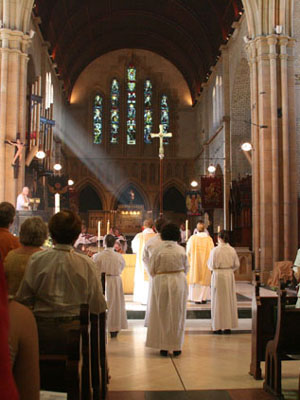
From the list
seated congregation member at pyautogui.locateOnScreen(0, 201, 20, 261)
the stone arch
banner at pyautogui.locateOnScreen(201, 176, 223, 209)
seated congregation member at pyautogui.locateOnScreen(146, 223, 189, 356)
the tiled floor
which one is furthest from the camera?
the stone arch

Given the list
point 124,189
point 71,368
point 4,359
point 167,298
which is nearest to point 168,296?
point 167,298

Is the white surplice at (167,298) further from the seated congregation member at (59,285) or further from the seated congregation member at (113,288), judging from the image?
the seated congregation member at (59,285)

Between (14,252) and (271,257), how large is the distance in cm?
1092

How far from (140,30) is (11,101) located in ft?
57.3

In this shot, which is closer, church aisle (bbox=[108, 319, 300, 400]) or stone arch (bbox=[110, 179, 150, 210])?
church aisle (bbox=[108, 319, 300, 400])

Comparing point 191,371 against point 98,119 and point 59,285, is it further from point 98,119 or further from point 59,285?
point 98,119

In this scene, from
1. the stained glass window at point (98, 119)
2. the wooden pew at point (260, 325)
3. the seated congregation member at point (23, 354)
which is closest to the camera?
the seated congregation member at point (23, 354)

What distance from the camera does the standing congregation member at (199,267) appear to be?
33.7 ft

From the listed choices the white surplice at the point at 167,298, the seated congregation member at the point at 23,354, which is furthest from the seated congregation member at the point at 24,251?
the white surplice at the point at 167,298

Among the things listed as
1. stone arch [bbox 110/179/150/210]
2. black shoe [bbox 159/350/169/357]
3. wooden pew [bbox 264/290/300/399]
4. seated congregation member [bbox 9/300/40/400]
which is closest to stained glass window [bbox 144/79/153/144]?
stone arch [bbox 110/179/150/210]

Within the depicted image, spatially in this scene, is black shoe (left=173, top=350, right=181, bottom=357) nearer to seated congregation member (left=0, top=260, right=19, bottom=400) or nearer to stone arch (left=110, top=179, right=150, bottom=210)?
seated congregation member (left=0, top=260, right=19, bottom=400)

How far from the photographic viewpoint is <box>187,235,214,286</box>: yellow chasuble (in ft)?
33.8

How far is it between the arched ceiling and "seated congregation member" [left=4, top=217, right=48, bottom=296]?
697 inches

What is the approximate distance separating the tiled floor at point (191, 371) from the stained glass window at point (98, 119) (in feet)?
82.2
